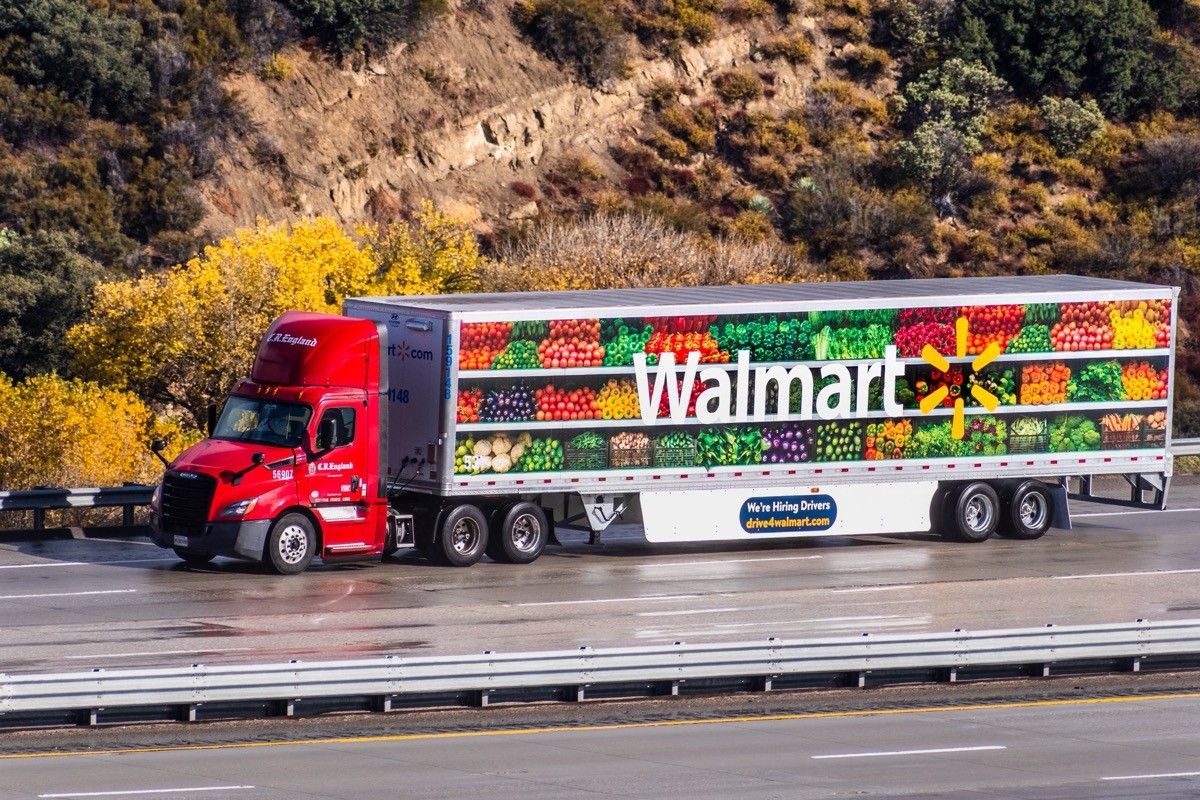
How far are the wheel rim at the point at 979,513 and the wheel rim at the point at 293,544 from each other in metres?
10.4

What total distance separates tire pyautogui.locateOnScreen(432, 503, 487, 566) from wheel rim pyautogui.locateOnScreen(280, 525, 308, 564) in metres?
1.88

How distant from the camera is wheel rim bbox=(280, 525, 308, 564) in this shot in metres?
26.6

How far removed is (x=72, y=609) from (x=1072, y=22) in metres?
51.6

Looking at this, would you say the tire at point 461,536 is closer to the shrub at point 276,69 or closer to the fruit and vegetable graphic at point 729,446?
the fruit and vegetable graphic at point 729,446

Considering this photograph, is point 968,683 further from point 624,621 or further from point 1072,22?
point 1072,22

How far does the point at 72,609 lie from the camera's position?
24.4m

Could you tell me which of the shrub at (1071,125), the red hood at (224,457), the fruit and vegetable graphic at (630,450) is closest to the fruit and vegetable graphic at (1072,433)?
the fruit and vegetable graphic at (630,450)

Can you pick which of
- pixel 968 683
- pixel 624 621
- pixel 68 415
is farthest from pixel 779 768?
pixel 68 415

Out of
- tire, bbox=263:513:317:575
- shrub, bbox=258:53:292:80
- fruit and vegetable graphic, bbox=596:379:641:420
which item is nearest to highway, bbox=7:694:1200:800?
tire, bbox=263:513:317:575

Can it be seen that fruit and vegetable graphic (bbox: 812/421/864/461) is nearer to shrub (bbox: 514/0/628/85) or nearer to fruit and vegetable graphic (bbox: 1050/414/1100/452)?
fruit and vegetable graphic (bbox: 1050/414/1100/452)

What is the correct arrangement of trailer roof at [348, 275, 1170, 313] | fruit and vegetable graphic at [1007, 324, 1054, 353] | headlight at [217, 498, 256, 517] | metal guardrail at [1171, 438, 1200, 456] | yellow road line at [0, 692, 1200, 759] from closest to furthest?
yellow road line at [0, 692, 1200, 759] → headlight at [217, 498, 256, 517] → trailer roof at [348, 275, 1170, 313] → fruit and vegetable graphic at [1007, 324, 1054, 353] → metal guardrail at [1171, 438, 1200, 456]

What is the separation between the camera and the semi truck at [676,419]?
2672 cm

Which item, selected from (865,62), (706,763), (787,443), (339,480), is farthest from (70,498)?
(865,62)

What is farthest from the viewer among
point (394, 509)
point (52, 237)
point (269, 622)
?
point (52, 237)
